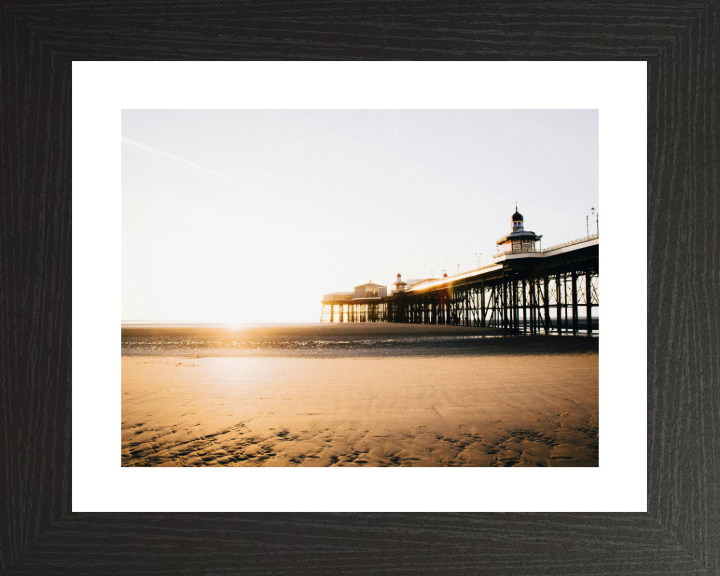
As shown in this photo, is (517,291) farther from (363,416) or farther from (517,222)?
(363,416)

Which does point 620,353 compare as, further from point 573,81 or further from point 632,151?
point 573,81

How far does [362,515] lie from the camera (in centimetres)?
176

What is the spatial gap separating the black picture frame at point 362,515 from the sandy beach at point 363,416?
35.0 inches

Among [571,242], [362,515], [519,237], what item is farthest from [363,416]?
[519,237]

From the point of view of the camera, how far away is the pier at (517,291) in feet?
44.0

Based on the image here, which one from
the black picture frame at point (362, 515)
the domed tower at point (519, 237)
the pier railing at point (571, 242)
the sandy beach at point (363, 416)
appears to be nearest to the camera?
the black picture frame at point (362, 515)

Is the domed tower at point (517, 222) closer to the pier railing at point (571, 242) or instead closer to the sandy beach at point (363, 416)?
the pier railing at point (571, 242)

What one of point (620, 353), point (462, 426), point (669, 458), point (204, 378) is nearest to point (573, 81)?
point (620, 353)

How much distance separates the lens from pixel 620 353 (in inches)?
73.6

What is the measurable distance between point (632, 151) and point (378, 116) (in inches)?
453

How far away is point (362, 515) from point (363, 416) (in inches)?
69.3

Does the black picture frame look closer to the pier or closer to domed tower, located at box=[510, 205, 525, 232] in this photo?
the pier

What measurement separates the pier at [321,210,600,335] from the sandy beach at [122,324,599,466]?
1.08 meters

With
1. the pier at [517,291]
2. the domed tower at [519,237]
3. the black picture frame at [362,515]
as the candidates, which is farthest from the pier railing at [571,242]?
the black picture frame at [362,515]
